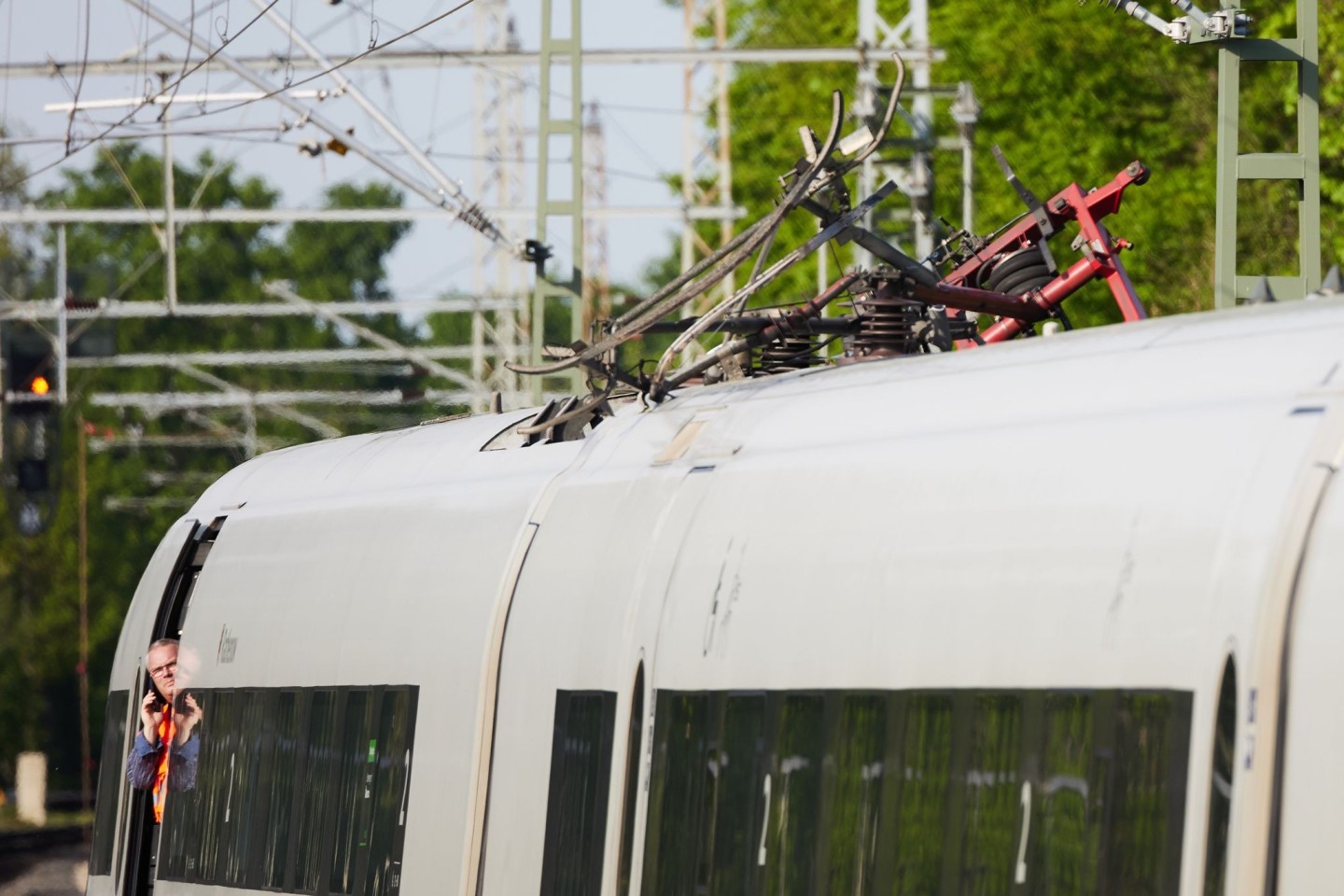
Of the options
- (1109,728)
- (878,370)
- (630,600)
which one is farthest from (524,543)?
(1109,728)

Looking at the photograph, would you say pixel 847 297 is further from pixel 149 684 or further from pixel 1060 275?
pixel 149 684

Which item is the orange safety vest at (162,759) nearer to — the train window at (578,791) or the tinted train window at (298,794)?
the tinted train window at (298,794)

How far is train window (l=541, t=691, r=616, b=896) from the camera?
7.83 meters

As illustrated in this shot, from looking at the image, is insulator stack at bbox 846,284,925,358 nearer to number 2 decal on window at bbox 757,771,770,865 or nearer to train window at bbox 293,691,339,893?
number 2 decal on window at bbox 757,771,770,865

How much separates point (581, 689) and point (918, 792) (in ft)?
6.50

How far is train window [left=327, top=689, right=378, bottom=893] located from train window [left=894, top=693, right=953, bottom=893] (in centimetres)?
369

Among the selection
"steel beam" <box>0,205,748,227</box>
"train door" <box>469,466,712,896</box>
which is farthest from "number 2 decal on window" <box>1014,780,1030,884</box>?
"steel beam" <box>0,205,748,227</box>

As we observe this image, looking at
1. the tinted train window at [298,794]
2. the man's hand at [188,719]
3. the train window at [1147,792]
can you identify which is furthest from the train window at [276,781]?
the train window at [1147,792]

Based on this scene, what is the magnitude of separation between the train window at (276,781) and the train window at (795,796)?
3.96 meters

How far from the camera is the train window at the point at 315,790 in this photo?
33.1 feet

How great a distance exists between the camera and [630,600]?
7.83 m

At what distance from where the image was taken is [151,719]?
11.9 m

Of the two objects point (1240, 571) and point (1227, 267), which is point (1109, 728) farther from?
point (1227, 267)

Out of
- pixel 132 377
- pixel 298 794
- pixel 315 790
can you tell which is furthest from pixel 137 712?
pixel 132 377
